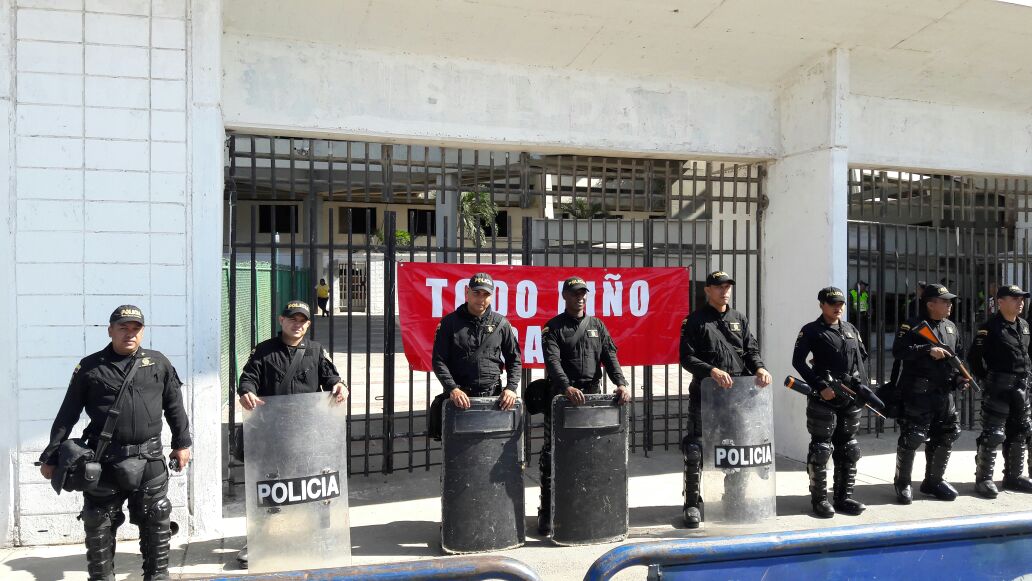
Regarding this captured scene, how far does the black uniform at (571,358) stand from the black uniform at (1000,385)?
3.26 meters

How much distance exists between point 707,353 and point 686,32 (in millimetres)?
2745

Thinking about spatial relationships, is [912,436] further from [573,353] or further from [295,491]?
[295,491]

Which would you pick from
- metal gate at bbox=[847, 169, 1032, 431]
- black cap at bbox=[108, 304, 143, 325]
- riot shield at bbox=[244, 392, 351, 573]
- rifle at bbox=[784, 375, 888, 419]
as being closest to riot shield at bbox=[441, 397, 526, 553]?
riot shield at bbox=[244, 392, 351, 573]

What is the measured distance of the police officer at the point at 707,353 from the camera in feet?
18.7

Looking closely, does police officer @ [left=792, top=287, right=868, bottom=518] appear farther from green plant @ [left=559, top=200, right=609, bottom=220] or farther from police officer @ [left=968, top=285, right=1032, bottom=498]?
green plant @ [left=559, top=200, right=609, bottom=220]

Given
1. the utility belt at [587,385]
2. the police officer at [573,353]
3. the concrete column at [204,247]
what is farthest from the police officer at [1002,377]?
the concrete column at [204,247]

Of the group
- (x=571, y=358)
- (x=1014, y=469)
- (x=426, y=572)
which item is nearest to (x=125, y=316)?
(x=426, y=572)

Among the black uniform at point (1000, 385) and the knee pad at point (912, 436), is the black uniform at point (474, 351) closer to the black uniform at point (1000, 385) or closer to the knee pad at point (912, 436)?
the knee pad at point (912, 436)

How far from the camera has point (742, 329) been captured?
5.84m

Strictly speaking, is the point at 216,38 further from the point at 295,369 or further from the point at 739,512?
the point at 739,512

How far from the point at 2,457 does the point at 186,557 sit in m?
1.38

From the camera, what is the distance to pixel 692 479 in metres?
5.73

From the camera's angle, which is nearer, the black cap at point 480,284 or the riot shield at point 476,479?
the riot shield at point 476,479

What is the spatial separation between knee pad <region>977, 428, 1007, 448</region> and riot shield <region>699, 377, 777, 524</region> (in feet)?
6.88
